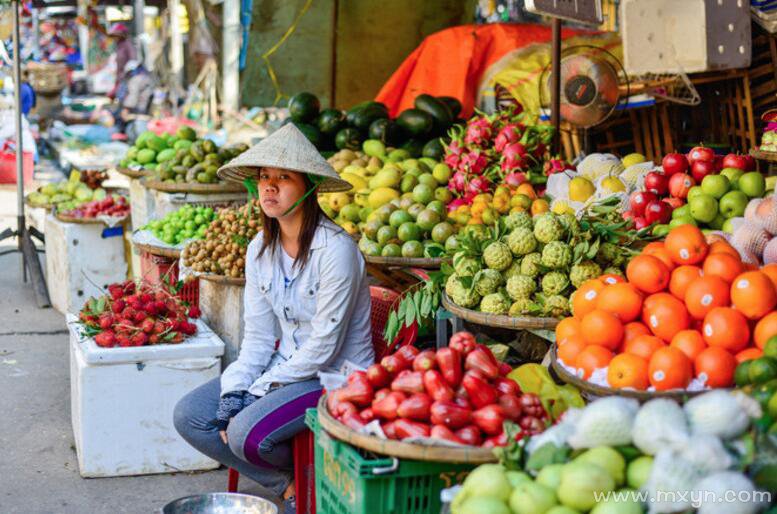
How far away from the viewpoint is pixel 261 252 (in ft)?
12.1

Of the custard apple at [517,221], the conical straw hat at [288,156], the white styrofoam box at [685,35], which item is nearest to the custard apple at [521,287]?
the custard apple at [517,221]

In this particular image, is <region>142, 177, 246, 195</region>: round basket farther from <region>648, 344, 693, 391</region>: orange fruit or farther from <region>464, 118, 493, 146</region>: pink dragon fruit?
<region>648, 344, 693, 391</region>: orange fruit

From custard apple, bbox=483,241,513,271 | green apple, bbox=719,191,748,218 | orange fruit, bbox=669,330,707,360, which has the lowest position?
orange fruit, bbox=669,330,707,360

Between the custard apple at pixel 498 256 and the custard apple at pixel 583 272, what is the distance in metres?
0.27

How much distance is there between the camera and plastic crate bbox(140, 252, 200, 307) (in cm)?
518

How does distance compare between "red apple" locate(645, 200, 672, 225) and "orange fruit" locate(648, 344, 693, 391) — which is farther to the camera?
"red apple" locate(645, 200, 672, 225)

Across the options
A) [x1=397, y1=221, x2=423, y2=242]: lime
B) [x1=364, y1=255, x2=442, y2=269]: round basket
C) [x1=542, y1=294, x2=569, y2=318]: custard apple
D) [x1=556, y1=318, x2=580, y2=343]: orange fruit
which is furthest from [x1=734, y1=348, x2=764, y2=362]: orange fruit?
[x1=397, y1=221, x2=423, y2=242]: lime

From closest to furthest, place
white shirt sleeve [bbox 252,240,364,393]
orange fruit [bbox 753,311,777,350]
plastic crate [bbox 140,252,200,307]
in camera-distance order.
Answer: orange fruit [bbox 753,311,777,350]
white shirt sleeve [bbox 252,240,364,393]
plastic crate [bbox 140,252,200,307]

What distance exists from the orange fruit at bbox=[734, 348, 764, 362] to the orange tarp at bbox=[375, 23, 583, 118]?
220 inches

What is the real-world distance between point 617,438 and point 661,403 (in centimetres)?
13

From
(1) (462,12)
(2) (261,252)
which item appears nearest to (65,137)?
(1) (462,12)

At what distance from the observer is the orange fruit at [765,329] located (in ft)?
8.76

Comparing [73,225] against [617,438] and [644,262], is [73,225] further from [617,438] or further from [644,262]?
[617,438]
